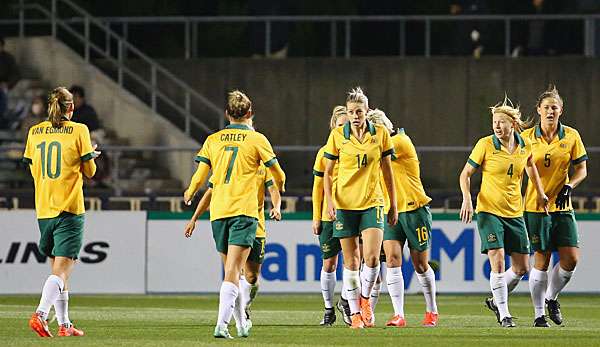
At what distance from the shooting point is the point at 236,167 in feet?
44.2

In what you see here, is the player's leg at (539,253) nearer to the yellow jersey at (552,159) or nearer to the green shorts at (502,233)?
the yellow jersey at (552,159)

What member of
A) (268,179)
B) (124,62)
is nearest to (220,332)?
(268,179)

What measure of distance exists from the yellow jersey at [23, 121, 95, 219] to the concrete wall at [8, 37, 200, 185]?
12601 millimetres

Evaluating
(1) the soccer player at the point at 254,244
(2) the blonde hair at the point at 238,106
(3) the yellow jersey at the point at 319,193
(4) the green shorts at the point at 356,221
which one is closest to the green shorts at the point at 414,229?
(3) the yellow jersey at the point at 319,193

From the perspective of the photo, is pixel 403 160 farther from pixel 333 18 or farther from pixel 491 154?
pixel 333 18

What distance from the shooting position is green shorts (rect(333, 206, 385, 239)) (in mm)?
14297

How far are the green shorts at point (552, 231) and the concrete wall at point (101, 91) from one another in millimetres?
11711

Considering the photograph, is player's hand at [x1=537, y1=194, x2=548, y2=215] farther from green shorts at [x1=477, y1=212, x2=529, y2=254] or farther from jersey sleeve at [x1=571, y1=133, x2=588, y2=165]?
jersey sleeve at [x1=571, y1=133, x2=588, y2=165]

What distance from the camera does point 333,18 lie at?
2802 cm

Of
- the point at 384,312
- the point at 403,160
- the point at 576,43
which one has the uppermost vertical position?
the point at 576,43

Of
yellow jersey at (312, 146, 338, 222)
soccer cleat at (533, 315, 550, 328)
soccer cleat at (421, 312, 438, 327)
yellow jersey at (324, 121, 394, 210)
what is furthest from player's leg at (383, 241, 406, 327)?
soccer cleat at (533, 315, 550, 328)

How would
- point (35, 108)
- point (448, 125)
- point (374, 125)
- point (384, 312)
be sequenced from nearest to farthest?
point (374, 125) < point (384, 312) < point (35, 108) < point (448, 125)

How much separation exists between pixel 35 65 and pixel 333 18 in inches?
211

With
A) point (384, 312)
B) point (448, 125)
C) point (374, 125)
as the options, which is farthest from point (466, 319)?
point (448, 125)
